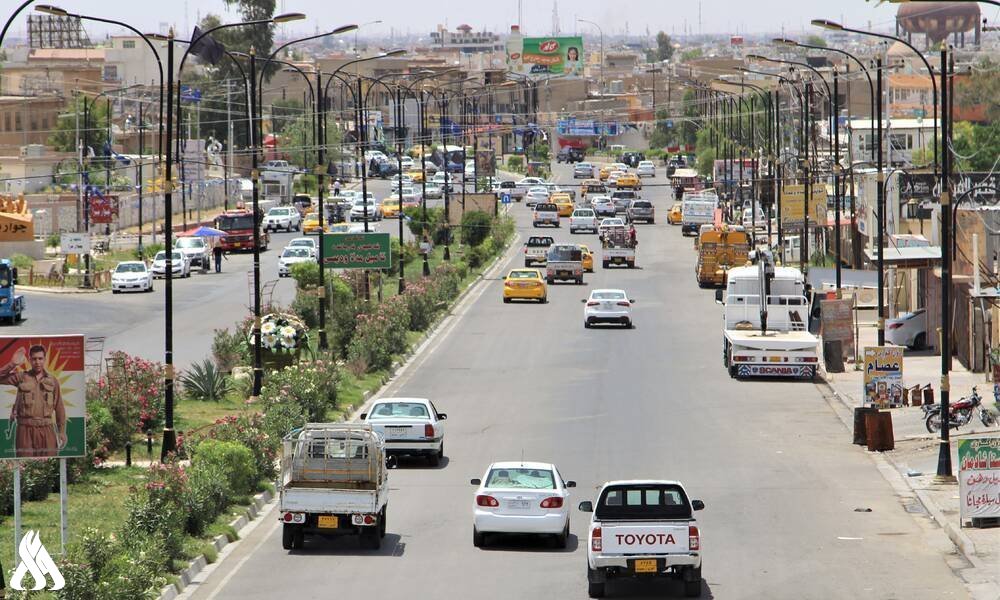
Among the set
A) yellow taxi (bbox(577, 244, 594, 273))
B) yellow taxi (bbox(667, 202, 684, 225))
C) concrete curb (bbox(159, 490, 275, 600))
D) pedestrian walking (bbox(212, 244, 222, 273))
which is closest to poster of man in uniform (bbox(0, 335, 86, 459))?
concrete curb (bbox(159, 490, 275, 600))

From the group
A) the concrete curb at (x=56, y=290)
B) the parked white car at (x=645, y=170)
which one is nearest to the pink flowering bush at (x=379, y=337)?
the concrete curb at (x=56, y=290)

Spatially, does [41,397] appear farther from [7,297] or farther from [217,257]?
[217,257]

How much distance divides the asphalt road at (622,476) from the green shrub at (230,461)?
0.88 meters

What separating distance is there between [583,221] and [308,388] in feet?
225

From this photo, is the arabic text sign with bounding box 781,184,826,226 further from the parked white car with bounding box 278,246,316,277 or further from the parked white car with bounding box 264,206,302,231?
the parked white car with bounding box 264,206,302,231

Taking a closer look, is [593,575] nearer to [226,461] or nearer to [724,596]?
[724,596]

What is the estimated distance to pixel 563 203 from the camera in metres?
120

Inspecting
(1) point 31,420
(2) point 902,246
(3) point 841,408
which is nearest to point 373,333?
(3) point 841,408

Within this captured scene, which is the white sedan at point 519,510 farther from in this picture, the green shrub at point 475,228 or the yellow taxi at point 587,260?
the green shrub at point 475,228

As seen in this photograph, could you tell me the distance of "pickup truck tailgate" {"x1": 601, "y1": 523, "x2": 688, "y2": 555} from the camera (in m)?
20.7

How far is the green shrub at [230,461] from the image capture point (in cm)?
2758

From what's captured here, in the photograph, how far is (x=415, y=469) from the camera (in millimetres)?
32500

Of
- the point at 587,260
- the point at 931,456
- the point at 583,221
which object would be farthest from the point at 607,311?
the point at 583,221

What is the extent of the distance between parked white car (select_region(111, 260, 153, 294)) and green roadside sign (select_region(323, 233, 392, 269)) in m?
21.0
